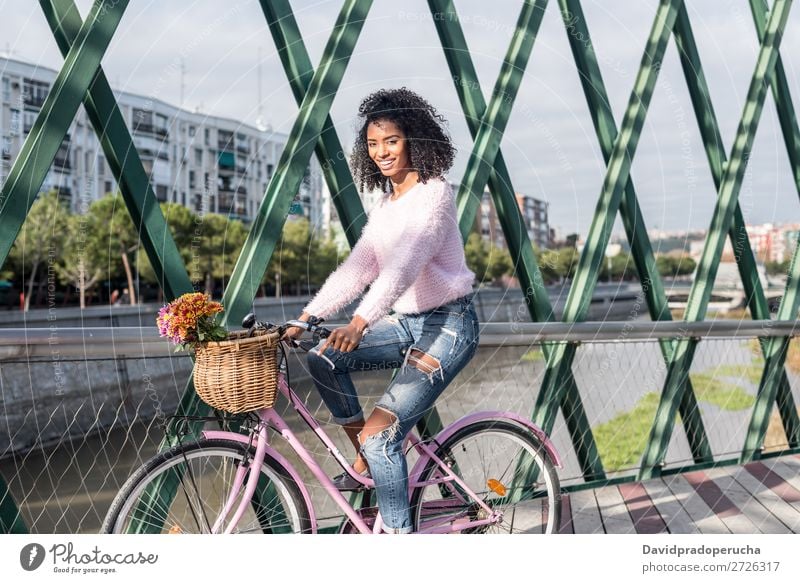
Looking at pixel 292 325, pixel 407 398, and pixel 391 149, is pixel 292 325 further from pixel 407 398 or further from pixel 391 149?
pixel 391 149

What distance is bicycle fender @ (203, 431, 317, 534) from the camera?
257cm

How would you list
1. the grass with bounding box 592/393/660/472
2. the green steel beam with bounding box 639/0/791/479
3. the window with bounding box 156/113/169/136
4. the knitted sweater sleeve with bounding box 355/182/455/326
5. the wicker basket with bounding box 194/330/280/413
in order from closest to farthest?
the wicker basket with bounding box 194/330/280/413 → the knitted sweater sleeve with bounding box 355/182/455/326 → the green steel beam with bounding box 639/0/791/479 → the grass with bounding box 592/393/660/472 → the window with bounding box 156/113/169/136

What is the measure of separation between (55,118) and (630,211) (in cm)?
286

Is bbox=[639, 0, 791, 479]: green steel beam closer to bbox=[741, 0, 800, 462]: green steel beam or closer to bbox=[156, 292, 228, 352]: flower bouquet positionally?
bbox=[741, 0, 800, 462]: green steel beam

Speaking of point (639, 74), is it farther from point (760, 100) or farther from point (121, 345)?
point (121, 345)

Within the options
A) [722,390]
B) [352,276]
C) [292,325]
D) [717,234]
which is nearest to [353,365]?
[352,276]

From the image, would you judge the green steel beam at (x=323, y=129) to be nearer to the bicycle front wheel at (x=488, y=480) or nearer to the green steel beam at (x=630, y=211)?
the bicycle front wheel at (x=488, y=480)

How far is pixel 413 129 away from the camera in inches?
109

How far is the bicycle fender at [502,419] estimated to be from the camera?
2988 millimetres

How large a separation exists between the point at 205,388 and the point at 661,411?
297 cm

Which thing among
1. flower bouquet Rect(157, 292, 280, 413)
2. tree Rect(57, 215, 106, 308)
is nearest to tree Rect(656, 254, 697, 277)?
flower bouquet Rect(157, 292, 280, 413)
